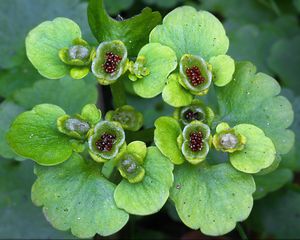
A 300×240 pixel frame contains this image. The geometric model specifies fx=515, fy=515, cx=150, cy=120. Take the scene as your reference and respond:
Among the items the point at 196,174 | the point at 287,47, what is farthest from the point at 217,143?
the point at 287,47

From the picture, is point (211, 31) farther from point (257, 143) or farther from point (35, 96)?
point (35, 96)

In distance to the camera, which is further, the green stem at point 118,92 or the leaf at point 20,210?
the leaf at point 20,210

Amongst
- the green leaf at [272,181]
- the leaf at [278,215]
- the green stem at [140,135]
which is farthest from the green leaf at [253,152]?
the leaf at [278,215]

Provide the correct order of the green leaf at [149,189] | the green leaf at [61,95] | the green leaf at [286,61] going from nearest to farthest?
1. the green leaf at [149,189]
2. the green leaf at [61,95]
3. the green leaf at [286,61]

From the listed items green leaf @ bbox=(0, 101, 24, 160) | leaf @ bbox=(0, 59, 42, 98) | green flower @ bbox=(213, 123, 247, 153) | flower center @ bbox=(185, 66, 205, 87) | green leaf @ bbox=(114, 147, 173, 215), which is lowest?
leaf @ bbox=(0, 59, 42, 98)

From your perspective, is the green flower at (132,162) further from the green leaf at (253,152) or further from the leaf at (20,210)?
the leaf at (20,210)

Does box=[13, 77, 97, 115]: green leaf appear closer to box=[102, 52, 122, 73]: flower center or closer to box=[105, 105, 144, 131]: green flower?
box=[105, 105, 144, 131]: green flower

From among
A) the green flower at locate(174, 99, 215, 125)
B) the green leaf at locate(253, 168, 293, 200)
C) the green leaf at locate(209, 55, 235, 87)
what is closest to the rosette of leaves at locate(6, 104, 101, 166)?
the green flower at locate(174, 99, 215, 125)
